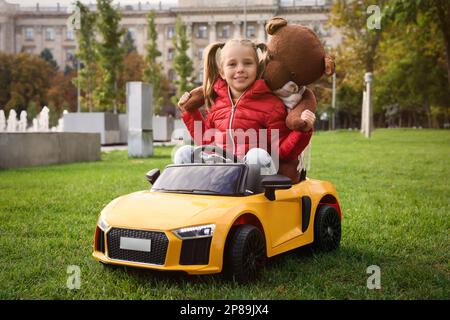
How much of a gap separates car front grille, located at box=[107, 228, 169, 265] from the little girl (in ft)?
4.06

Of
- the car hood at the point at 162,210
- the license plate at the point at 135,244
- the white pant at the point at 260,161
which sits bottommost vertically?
the license plate at the point at 135,244

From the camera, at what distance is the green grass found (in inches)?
185

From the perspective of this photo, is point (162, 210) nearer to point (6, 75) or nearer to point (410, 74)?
point (410, 74)

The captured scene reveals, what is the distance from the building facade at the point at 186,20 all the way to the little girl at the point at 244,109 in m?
87.0

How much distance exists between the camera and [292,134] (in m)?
5.80

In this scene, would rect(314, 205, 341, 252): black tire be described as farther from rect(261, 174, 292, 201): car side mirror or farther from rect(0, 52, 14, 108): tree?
rect(0, 52, 14, 108): tree

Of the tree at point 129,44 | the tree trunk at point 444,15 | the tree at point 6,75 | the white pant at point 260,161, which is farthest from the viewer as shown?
the tree at point 6,75

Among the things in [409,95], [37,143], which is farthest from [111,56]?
[409,95]

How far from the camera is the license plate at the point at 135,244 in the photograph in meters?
4.61

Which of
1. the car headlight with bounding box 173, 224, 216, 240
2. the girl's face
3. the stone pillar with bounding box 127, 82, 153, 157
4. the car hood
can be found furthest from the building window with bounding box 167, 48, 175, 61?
the car headlight with bounding box 173, 224, 216, 240

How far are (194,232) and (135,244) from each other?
18.9 inches

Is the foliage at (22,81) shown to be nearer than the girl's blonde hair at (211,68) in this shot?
No

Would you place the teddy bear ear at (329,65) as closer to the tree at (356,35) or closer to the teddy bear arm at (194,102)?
the teddy bear arm at (194,102)

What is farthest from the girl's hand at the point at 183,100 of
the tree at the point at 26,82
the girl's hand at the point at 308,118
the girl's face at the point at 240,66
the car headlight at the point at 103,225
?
the tree at the point at 26,82
